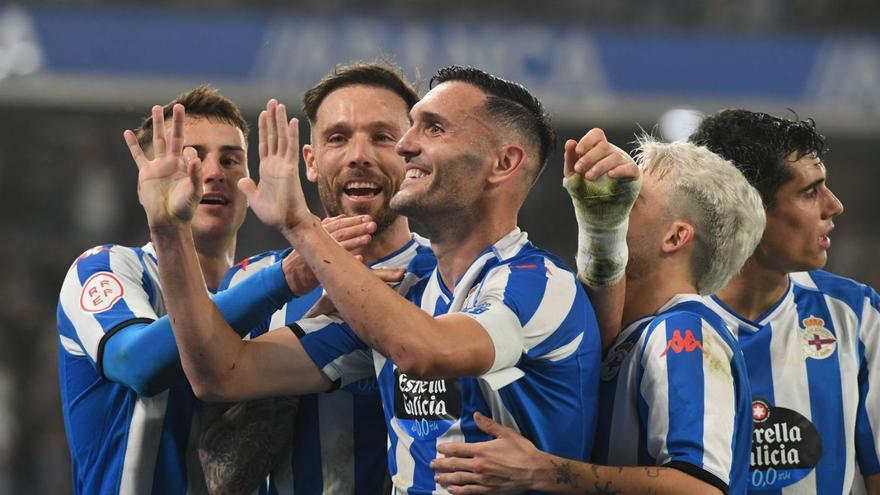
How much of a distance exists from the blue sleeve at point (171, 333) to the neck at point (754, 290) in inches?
58.1

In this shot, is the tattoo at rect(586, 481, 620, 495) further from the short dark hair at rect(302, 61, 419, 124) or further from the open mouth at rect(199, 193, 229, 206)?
the open mouth at rect(199, 193, 229, 206)

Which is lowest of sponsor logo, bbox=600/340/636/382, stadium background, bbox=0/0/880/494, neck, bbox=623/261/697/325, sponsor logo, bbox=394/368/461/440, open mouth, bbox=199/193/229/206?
sponsor logo, bbox=394/368/461/440

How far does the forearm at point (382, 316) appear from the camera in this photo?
113 inches

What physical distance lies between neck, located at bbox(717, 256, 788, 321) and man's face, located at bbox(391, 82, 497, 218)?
105cm

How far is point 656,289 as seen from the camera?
341 centimetres

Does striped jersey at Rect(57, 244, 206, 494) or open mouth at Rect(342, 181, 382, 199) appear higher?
open mouth at Rect(342, 181, 382, 199)

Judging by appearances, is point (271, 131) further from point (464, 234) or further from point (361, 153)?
point (361, 153)

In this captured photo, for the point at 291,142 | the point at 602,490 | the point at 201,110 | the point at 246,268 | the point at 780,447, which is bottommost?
the point at 602,490

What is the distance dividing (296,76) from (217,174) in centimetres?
852

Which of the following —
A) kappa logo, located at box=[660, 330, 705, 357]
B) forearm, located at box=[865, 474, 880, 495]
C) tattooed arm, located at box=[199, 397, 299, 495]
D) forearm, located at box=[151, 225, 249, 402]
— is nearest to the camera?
kappa logo, located at box=[660, 330, 705, 357]

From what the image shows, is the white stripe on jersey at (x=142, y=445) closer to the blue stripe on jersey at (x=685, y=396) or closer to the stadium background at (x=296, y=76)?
the blue stripe on jersey at (x=685, y=396)

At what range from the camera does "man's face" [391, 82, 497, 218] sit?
11.0ft

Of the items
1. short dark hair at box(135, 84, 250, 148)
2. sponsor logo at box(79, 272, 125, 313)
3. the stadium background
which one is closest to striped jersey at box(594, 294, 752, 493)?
sponsor logo at box(79, 272, 125, 313)

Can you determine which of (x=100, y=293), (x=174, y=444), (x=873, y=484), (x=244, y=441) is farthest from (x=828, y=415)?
(x=100, y=293)
